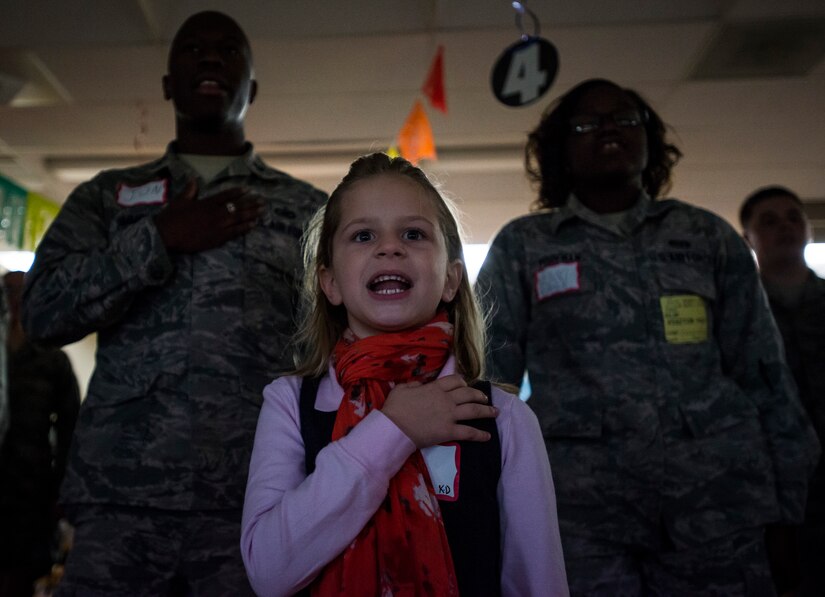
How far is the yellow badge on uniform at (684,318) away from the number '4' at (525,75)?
1.02m

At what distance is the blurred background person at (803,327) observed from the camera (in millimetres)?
2305

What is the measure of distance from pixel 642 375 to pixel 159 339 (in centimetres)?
99

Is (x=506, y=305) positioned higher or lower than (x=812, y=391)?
higher

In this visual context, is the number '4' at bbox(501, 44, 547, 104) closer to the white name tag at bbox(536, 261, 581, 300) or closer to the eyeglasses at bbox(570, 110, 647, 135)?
the eyeglasses at bbox(570, 110, 647, 135)

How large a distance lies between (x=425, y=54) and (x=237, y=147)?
192 centimetres

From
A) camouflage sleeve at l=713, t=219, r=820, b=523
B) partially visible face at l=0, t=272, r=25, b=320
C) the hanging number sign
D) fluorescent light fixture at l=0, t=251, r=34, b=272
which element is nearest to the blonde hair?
camouflage sleeve at l=713, t=219, r=820, b=523

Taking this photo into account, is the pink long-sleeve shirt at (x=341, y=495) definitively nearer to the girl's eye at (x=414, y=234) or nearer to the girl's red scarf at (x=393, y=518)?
the girl's red scarf at (x=393, y=518)

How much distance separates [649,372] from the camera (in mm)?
1537

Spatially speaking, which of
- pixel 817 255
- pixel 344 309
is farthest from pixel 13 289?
pixel 817 255

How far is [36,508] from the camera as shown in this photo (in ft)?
8.38

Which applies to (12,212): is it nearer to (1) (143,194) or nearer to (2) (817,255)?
(1) (143,194)

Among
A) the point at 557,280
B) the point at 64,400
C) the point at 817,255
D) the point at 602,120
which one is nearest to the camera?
the point at 557,280

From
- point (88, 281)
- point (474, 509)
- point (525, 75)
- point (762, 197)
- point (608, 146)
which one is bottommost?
point (474, 509)

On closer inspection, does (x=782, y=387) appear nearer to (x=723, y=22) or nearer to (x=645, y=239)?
(x=645, y=239)
